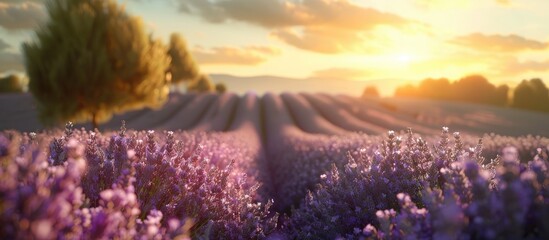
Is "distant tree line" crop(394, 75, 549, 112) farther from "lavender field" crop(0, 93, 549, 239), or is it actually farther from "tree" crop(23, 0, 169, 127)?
"lavender field" crop(0, 93, 549, 239)

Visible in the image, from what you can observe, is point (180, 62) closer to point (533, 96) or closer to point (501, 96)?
point (533, 96)

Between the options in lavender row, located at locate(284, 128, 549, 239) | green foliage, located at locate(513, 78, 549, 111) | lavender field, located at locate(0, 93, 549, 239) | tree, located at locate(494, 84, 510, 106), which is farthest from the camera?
tree, located at locate(494, 84, 510, 106)

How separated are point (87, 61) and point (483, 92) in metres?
78.2

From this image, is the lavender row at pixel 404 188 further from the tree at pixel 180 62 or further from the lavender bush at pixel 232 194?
the tree at pixel 180 62

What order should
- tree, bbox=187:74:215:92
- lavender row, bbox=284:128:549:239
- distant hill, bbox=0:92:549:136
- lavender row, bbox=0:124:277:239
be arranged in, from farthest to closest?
tree, bbox=187:74:215:92, distant hill, bbox=0:92:549:136, lavender row, bbox=284:128:549:239, lavender row, bbox=0:124:277:239

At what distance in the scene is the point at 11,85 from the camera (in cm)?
7381

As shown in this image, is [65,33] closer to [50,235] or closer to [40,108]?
[40,108]

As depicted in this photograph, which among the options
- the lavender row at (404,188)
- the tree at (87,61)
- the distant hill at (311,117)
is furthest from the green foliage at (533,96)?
the lavender row at (404,188)

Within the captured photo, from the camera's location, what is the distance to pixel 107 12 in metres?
22.2

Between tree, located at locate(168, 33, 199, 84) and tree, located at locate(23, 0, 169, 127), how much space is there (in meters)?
45.5

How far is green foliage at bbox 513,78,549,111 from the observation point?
234 feet

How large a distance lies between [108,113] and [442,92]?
80.1m

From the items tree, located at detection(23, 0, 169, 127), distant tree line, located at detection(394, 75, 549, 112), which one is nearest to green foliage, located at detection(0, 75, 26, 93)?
tree, located at detection(23, 0, 169, 127)

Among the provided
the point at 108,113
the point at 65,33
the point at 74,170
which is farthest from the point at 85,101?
the point at 74,170
